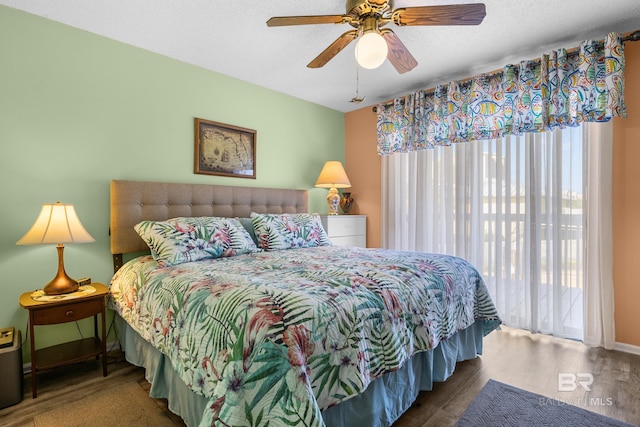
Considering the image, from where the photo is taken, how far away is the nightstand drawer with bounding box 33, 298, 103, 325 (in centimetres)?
187

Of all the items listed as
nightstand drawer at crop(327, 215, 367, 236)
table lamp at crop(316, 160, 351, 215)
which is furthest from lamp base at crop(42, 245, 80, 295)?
table lamp at crop(316, 160, 351, 215)

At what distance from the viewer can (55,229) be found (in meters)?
1.94

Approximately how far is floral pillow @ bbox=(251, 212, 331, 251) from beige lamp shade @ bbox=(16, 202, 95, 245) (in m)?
1.23

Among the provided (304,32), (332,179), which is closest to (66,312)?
(304,32)

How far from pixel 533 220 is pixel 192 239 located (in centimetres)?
286

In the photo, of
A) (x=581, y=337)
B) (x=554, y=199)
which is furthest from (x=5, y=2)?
(x=581, y=337)

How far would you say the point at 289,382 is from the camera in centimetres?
103

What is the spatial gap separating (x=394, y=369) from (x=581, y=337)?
2.15 meters

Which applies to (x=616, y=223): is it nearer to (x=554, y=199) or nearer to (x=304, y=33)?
(x=554, y=199)

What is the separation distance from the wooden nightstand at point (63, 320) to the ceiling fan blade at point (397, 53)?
8.05 feet

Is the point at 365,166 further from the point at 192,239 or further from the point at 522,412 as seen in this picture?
the point at 522,412

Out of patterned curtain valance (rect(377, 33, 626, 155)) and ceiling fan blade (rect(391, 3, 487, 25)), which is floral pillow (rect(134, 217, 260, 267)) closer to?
ceiling fan blade (rect(391, 3, 487, 25))

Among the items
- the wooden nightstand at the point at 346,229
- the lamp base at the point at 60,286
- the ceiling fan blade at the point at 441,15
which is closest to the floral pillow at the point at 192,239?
the lamp base at the point at 60,286

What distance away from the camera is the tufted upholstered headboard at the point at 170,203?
2.44 metres
